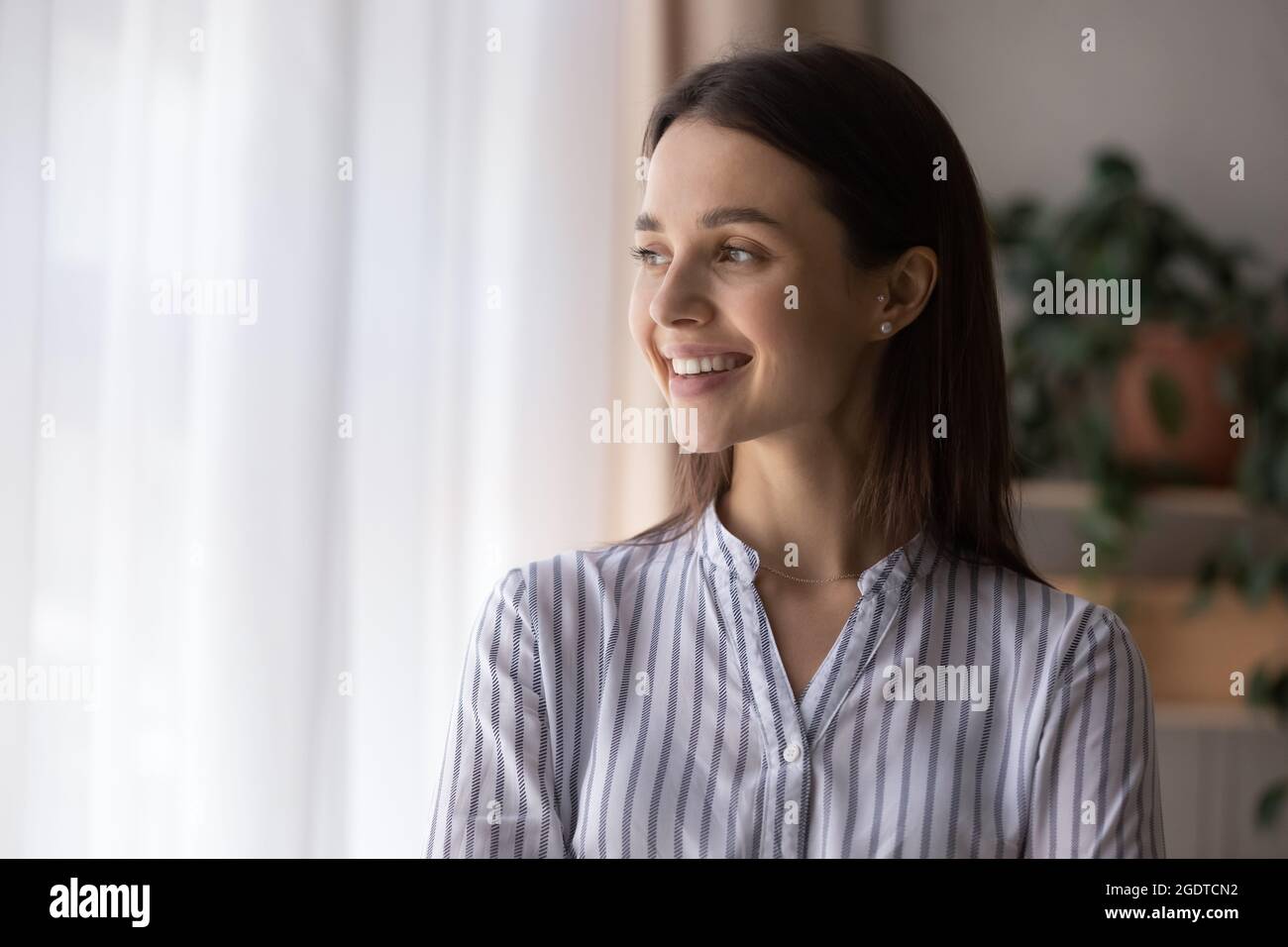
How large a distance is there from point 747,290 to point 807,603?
298 millimetres

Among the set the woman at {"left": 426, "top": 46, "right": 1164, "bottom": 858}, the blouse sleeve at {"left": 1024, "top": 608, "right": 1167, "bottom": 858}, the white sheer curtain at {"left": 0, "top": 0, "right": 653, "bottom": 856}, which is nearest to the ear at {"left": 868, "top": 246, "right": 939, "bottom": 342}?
the woman at {"left": 426, "top": 46, "right": 1164, "bottom": 858}

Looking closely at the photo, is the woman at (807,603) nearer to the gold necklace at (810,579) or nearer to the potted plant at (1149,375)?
the gold necklace at (810,579)

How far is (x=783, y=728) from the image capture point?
97 cm

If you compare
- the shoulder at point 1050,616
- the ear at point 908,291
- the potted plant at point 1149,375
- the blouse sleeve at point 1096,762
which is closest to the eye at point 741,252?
the ear at point 908,291

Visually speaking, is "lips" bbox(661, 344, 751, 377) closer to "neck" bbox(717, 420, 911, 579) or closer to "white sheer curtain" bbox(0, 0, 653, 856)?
"neck" bbox(717, 420, 911, 579)

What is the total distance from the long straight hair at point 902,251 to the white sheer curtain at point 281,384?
0.32m

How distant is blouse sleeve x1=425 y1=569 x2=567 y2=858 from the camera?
958mm

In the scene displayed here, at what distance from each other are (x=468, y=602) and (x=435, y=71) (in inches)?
25.9

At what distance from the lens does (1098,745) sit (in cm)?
97

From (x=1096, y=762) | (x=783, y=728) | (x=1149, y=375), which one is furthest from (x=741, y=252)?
(x=1149, y=375)

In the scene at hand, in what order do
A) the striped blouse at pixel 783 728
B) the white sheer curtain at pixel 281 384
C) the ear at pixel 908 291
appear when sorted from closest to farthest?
the striped blouse at pixel 783 728 < the ear at pixel 908 291 < the white sheer curtain at pixel 281 384

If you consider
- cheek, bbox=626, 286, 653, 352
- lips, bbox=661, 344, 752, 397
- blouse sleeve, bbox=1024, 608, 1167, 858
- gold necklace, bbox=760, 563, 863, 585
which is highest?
cheek, bbox=626, 286, 653, 352

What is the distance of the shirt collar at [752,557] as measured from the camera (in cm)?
103
